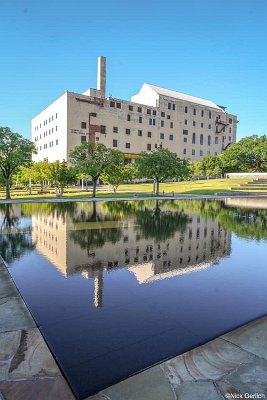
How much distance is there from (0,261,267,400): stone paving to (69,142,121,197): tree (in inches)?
1332

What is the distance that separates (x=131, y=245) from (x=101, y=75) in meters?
61.9

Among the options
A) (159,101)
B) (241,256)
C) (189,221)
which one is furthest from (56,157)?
(241,256)

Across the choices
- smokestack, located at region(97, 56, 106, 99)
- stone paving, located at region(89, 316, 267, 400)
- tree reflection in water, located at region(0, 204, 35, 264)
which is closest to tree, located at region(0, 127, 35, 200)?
tree reflection in water, located at region(0, 204, 35, 264)

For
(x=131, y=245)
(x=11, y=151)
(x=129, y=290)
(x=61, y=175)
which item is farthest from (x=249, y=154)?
(x=129, y=290)

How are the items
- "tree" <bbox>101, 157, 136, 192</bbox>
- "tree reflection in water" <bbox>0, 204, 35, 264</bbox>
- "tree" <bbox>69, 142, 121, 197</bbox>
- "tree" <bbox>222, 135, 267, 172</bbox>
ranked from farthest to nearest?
"tree" <bbox>222, 135, 267, 172</bbox> < "tree" <bbox>101, 157, 136, 192</bbox> < "tree" <bbox>69, 142, 121, 197</bbox> < "tree reflection in water" <bbox>0, 204, 35, 264</bbox>

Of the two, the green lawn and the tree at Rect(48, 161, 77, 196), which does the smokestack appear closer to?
the green lawn

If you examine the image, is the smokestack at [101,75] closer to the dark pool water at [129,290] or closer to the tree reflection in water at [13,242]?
the tree reflection in water at [13,242]

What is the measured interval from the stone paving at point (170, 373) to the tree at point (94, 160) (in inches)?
1332

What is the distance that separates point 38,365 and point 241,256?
877cm

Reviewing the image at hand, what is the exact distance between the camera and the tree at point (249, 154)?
69438 millimetres

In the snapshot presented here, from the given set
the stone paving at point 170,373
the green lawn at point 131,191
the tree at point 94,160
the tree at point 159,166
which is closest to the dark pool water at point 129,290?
the stone paving at point 170,373

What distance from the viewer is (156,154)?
4266cm

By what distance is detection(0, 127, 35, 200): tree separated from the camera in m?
35.6

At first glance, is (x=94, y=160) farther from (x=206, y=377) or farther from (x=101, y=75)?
(x=206, y=377)
